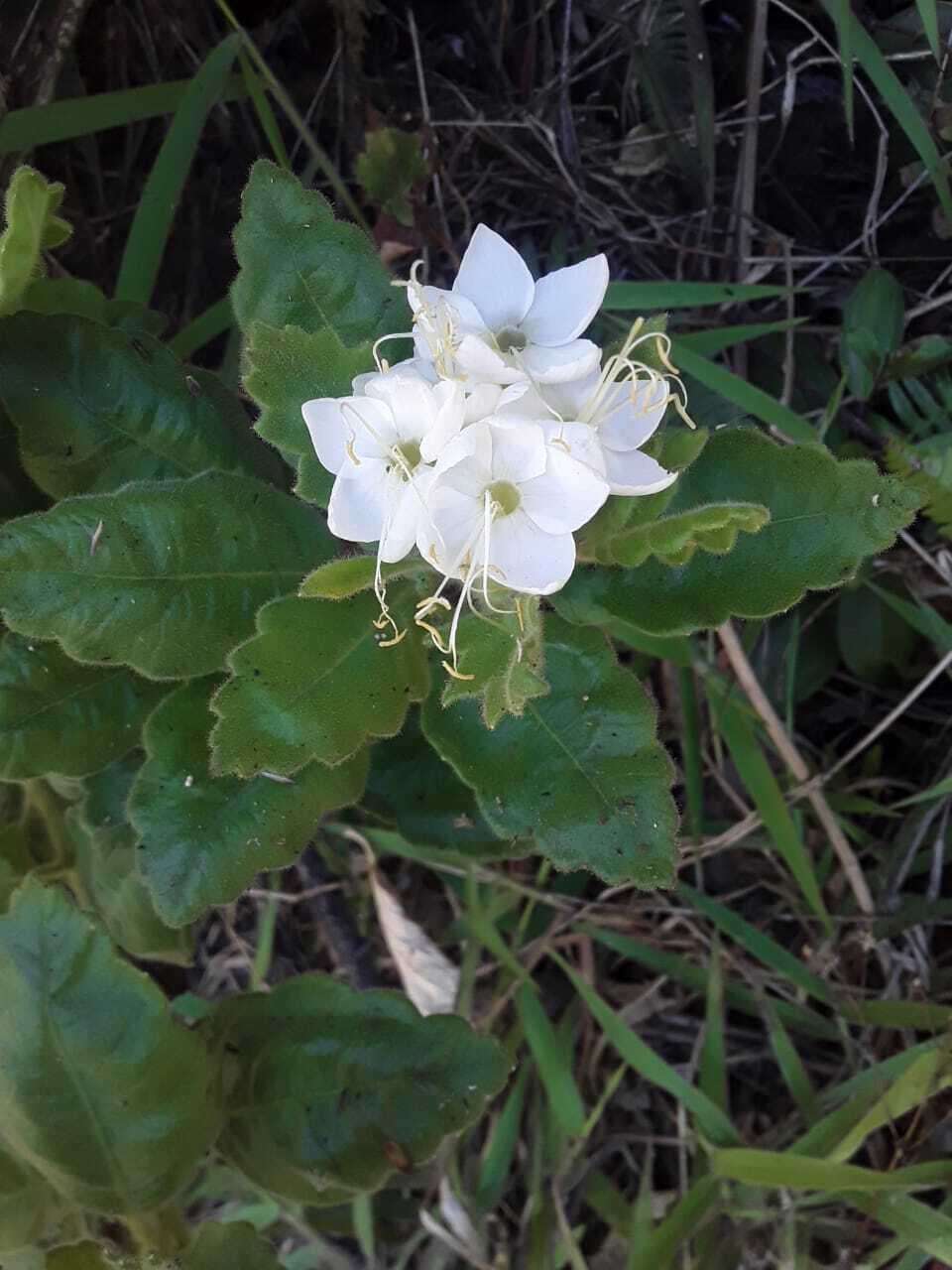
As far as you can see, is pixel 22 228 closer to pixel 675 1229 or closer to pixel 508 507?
pixel 508 507

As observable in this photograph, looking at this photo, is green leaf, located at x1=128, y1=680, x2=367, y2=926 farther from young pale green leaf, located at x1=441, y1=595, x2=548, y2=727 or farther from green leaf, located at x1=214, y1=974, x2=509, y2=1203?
green leaf, located at x1=214, y1=974, x2=509, y2=1203

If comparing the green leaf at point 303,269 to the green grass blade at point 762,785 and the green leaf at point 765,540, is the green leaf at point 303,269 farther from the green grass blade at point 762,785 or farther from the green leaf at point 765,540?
the green grass blade at point 762,785

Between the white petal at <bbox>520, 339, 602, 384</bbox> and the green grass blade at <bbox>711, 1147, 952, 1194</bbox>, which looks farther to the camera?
the green grass blade at <bbox>711, 1147, 952, 1194</bbox>

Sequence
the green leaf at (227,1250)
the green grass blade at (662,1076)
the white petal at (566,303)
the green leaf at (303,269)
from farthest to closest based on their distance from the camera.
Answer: the green grass blade at (662,1076), the green leaf at (227,1250), the green leaf at (303,269), the white petal at (566,303)

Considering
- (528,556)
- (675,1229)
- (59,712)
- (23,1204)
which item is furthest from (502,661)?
(675,1229)

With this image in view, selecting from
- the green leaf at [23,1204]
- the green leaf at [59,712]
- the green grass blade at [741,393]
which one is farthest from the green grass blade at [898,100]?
the green leaf at [23,1204]

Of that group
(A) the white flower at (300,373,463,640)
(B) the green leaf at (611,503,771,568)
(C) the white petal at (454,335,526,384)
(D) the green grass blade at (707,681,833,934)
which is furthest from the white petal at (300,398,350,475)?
(D) the green grass blade at (707,681,833,934)
